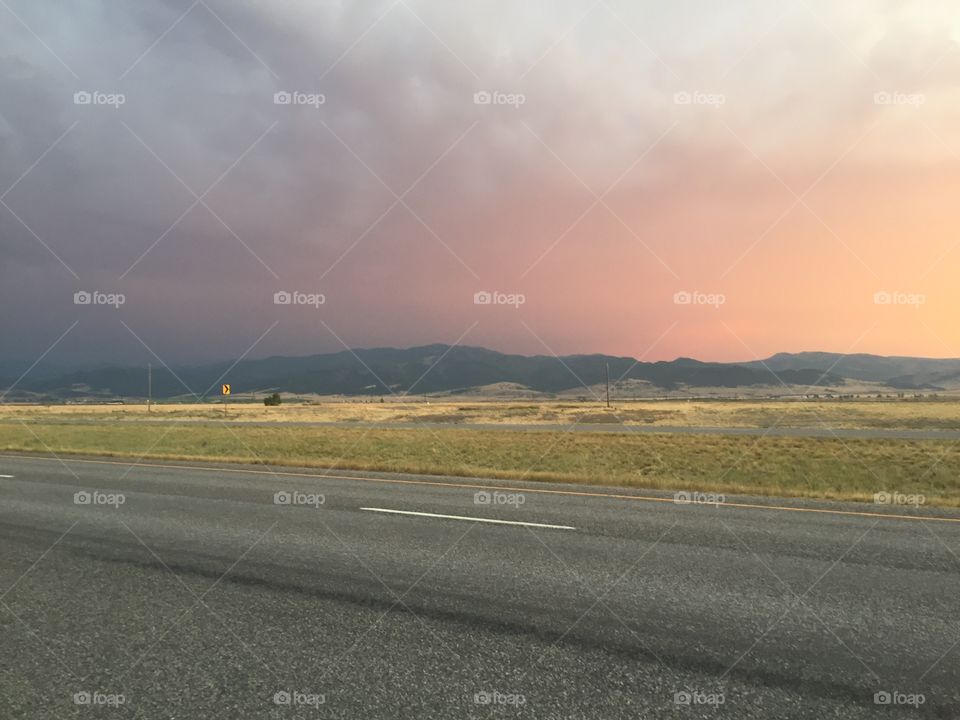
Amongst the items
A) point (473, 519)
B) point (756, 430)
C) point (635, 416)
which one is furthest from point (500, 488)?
point (635, 416)

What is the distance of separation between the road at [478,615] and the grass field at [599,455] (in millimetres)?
6336

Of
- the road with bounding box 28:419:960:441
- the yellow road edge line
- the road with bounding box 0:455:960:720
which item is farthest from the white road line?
the road with bounding box 28:419:960:441

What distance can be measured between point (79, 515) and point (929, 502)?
16393 millimetres

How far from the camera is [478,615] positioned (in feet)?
17.0

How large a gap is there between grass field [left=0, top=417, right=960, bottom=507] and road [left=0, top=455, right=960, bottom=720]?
6.34 metres

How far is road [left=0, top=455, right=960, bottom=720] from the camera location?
3870 mm

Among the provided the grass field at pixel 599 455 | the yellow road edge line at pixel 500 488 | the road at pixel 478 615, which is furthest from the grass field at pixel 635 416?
the road at pixel 478 615

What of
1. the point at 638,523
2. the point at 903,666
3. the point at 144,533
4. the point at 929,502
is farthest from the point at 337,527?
the point at 929,502

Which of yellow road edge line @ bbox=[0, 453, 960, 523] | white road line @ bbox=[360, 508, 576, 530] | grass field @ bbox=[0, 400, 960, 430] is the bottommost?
grass field @ bbox=[0, 400, 960, 430]

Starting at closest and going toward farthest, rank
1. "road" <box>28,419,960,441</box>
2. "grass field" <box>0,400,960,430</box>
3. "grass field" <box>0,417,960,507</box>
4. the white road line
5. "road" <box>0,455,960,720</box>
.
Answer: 1. "road" <box>0,455,960,720</box>
2. the white road line
3. "grass field" <box>0,417,960,507</box>
4. "road" <box>28,419,960,441</box>
5. "grass field" <box>0,400,960,430</box>

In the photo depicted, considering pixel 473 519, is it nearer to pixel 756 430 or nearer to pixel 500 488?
pixel 500 488

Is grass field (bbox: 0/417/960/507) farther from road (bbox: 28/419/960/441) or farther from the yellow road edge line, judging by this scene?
road (bbox: 28/419/960/441)

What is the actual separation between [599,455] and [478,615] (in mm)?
20250

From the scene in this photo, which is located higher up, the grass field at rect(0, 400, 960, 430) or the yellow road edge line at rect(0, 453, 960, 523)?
the yellow road edge line at rect(0, 453, 960, 523)
